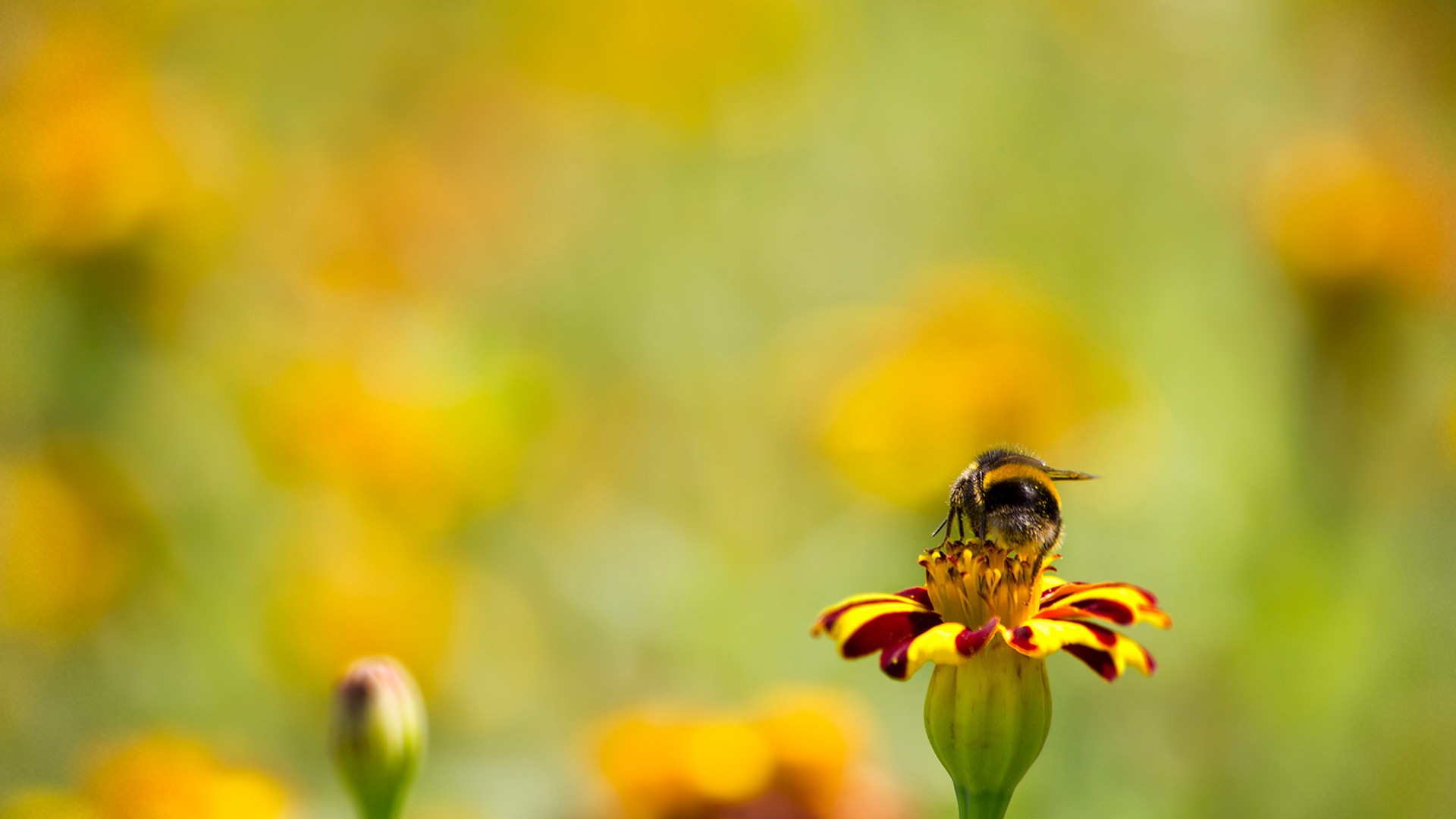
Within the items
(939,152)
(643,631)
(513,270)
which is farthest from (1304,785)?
(513,270)

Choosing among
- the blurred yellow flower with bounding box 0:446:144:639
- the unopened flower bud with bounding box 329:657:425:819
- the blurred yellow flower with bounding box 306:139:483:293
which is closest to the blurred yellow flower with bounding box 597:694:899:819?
the unopened flower bud with bounding box 329:657:425:819

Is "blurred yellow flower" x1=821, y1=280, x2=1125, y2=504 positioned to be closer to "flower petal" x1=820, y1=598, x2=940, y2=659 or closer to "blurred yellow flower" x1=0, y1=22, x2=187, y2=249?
A: "flower petal" x1=820, y1=598, x2=940, y2=659

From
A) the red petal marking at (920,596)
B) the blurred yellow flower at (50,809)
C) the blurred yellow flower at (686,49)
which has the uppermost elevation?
the blurred yellow flower at (686,49)

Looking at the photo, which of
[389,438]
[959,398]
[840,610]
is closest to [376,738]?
[840,610]

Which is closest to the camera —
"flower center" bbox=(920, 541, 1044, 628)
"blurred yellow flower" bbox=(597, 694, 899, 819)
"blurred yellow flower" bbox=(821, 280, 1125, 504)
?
"flower center" bbox=(920, 541, 1044, 628)

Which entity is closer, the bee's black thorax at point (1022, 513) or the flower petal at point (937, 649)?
the flower petal at point (937, 649)

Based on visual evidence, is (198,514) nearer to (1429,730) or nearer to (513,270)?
(513,270)

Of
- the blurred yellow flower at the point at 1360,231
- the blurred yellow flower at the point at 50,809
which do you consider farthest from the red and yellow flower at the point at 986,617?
the blurred yellow flower at the point at 1360,231

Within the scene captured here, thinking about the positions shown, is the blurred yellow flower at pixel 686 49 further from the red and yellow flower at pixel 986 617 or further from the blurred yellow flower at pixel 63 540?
the red and yellow flower at pixel 986 617
